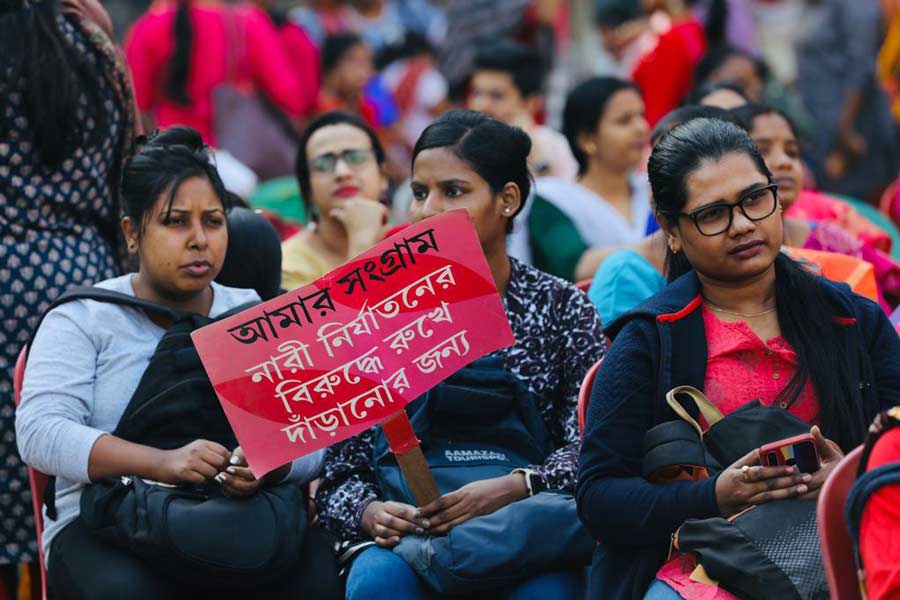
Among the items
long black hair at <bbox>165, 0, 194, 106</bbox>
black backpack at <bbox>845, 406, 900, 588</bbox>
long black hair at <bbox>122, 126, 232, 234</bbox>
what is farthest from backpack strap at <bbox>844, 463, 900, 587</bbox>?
long black hair at <bbox>165, 0, 194, 106</bbox>

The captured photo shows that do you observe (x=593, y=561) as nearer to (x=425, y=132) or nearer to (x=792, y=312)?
(x=792, y=312)

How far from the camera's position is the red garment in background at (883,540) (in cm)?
276

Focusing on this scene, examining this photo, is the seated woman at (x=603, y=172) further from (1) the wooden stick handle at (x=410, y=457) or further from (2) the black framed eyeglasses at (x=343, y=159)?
(1) the wooden stick handle at (x=410, y=457)

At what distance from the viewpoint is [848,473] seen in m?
2.99

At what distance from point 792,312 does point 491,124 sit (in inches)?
52.7

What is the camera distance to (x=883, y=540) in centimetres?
278

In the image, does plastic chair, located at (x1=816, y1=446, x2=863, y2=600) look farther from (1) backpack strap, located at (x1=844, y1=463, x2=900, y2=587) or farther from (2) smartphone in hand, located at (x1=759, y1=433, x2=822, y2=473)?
(2) smartphone in hand, located at (x1=759, y1=433, x2=822, y2=473)

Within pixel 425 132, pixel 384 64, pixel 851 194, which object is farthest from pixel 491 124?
pixel 384 64

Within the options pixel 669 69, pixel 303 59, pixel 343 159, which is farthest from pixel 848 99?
pixel 343 159

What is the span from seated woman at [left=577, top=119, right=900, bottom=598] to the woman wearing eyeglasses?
6.92ft

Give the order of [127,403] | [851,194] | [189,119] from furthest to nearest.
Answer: [851,194], [189,119], [127,403]

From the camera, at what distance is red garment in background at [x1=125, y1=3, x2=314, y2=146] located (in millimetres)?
8656

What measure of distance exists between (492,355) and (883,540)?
5.42 feet

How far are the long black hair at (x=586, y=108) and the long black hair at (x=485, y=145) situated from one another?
2.20m
